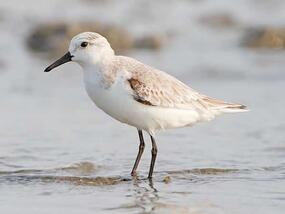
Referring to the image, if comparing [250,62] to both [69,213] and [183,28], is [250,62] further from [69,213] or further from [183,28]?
[69,213]

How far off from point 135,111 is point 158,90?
1.26 ft

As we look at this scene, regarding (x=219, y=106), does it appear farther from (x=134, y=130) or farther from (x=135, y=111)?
(x=134, y=130)

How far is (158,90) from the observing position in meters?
8.80

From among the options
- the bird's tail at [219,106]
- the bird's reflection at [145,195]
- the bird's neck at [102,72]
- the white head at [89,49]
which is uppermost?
the white head at [89,49]

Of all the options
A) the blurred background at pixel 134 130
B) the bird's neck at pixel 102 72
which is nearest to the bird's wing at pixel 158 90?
the bird's neck at pixel 102 72

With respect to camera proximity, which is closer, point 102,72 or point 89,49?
point 102,72

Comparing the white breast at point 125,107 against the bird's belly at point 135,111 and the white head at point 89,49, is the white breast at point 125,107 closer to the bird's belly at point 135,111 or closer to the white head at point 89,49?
the bird's belly at point 135,111

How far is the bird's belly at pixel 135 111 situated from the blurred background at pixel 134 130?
1.79 feet

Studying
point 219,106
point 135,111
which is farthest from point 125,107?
point 219,106

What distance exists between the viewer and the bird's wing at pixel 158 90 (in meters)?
8.62

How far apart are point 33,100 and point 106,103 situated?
14.2ft

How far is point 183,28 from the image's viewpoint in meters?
18.7

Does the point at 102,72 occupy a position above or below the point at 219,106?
above

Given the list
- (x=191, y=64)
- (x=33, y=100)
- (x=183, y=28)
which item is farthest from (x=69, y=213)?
(x=183, y=28)
